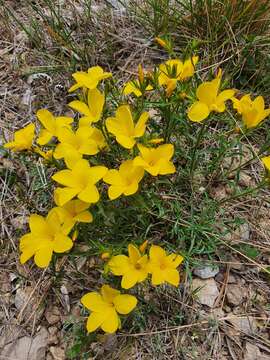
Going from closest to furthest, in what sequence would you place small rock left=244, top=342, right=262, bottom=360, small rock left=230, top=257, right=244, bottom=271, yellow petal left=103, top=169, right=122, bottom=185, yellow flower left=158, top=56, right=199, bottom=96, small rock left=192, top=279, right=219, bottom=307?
yellow petal left=103, top=169, right=122, bottom=185
yellow flower left=158, top=56, right=199, bottom=96
small rock left=244, top=342, right=262, bottom=360
small rock left=192, top=279, right=219, bottom=307
small rock left=230, top=257, right=244, bottom=271

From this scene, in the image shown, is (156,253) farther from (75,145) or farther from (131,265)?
(75,145)

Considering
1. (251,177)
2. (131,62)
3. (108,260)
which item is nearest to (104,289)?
(108,260)

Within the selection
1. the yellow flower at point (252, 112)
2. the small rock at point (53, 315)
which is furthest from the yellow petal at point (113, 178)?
the small rock at point (53, 315)

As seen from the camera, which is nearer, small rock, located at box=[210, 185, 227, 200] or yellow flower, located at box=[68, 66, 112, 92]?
yellow flower, located at box=[68, 66, 112, 92]

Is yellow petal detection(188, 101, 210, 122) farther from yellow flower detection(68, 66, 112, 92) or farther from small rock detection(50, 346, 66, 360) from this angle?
small rock detection(50, 346, 66, 360)

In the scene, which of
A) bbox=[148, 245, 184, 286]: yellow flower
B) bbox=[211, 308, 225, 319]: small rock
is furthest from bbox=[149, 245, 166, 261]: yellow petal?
bbox=[211, 308, 225, 319]: small rock
